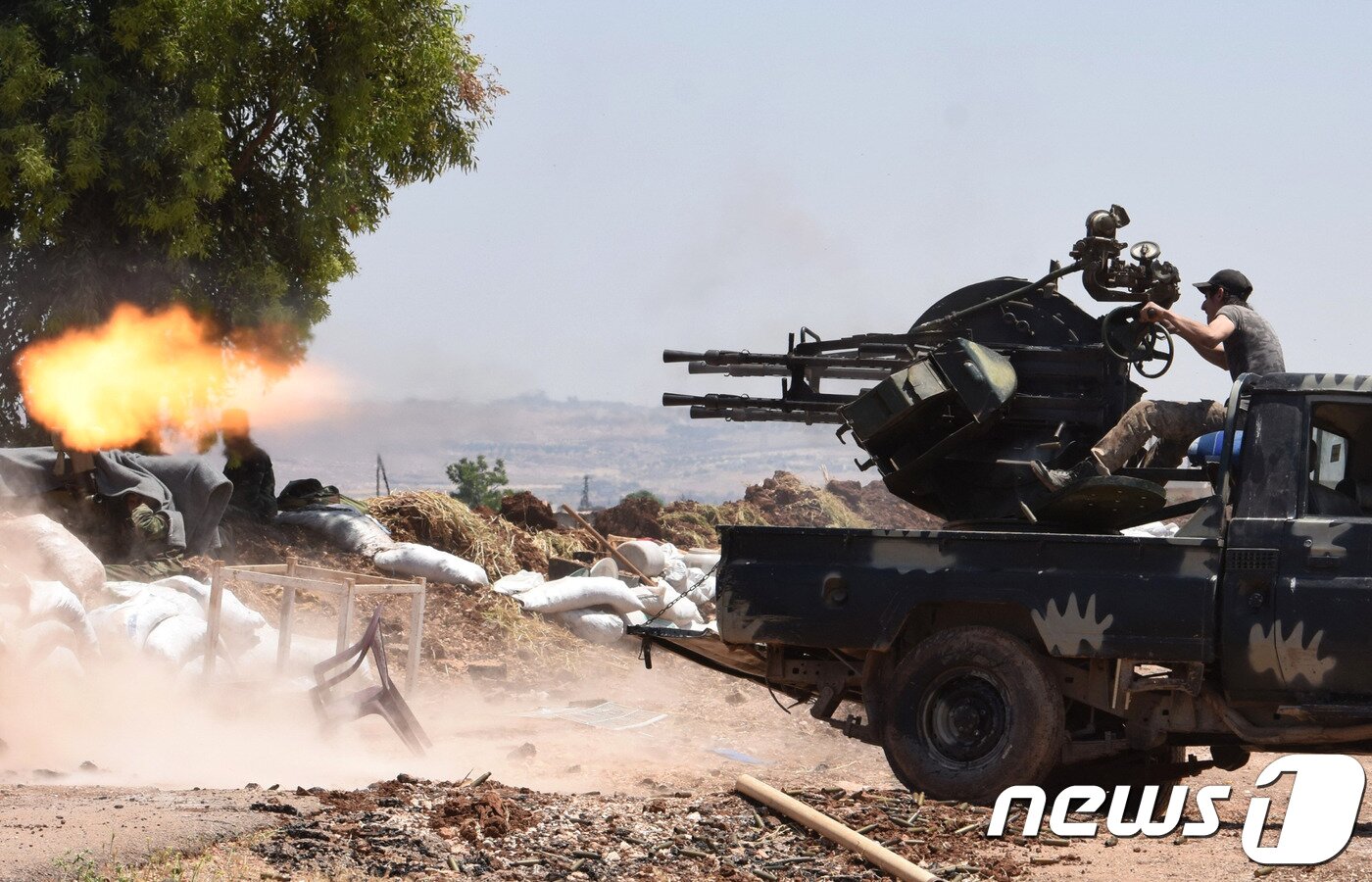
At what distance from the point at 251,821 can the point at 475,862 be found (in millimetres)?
976

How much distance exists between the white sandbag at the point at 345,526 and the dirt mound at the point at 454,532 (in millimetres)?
596

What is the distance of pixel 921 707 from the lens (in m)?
7.03

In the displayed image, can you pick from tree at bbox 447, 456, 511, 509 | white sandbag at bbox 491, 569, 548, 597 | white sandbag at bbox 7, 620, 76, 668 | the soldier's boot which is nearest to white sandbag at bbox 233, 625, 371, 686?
white sandbag at bbox 7, 620, 76, 668

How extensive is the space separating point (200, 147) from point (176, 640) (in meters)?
7.05

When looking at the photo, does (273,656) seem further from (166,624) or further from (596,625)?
(596,625)

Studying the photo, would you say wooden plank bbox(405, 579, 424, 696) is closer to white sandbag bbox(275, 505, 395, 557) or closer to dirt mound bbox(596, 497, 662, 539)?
white sandbag bbox(275, 505, 395, 557)

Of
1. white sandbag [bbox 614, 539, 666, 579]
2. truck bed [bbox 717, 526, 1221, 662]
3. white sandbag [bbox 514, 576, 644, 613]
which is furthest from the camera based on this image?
white sandbag [bbox 614, 539, 666, 579]

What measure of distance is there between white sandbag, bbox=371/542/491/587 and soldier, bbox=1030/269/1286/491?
8318 mm

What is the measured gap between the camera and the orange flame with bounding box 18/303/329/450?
597 inches

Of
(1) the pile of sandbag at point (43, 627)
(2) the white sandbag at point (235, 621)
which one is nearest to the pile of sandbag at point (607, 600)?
(2) the white sandbag at point (235, 621)

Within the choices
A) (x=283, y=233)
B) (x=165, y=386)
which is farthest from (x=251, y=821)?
(x=283, y=233)

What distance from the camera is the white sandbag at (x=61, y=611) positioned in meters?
9.40

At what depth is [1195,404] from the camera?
24.5 ft

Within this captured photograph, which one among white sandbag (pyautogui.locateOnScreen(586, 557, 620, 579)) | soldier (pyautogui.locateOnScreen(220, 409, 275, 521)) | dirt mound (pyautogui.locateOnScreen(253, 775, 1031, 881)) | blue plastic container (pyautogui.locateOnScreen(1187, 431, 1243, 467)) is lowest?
dirt mound (pyautogui.locateOnScreen(253, 775, 1031, 881))
